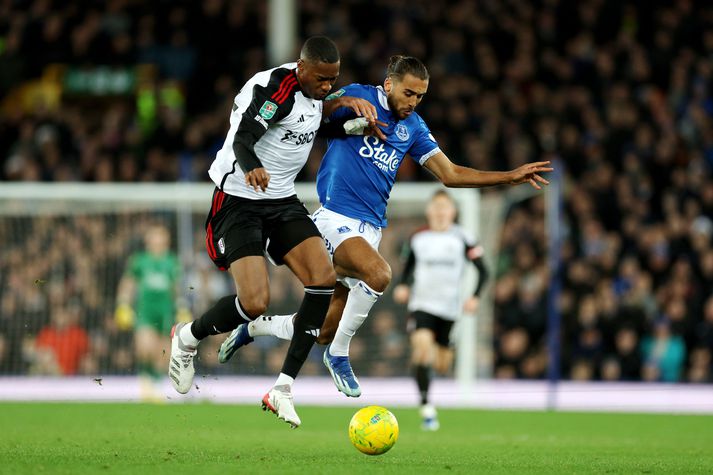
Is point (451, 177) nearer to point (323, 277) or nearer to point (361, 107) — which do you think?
point (361, 107)

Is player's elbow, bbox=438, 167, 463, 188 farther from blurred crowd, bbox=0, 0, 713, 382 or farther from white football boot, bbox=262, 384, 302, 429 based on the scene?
blurred crowd, bbox=0, 0, 713, 382

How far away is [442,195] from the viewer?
12570 millimetres

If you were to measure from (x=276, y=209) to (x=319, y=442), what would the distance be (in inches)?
80.6

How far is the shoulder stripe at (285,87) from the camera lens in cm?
791

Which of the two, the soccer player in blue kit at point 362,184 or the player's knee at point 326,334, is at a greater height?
the soccer player in blue kit at point 362,184

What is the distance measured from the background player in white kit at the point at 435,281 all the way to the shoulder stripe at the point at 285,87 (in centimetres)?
449

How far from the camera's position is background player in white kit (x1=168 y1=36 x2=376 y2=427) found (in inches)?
311

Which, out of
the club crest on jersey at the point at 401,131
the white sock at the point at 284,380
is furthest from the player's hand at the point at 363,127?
the white sock at the point at 284,380

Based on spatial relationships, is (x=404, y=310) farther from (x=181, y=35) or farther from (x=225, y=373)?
(x=181, y=35)

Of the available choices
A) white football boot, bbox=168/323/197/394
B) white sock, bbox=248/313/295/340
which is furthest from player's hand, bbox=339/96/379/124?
white football boot, bbox=168/323/197/394

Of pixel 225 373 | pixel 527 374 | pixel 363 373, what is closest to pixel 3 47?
pixel 225 373

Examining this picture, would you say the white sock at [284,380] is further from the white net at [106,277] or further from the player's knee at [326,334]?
the white net at [106,277]

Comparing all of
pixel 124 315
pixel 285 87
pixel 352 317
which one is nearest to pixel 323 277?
pixel 352 317

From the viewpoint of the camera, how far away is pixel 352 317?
8.73 metres
